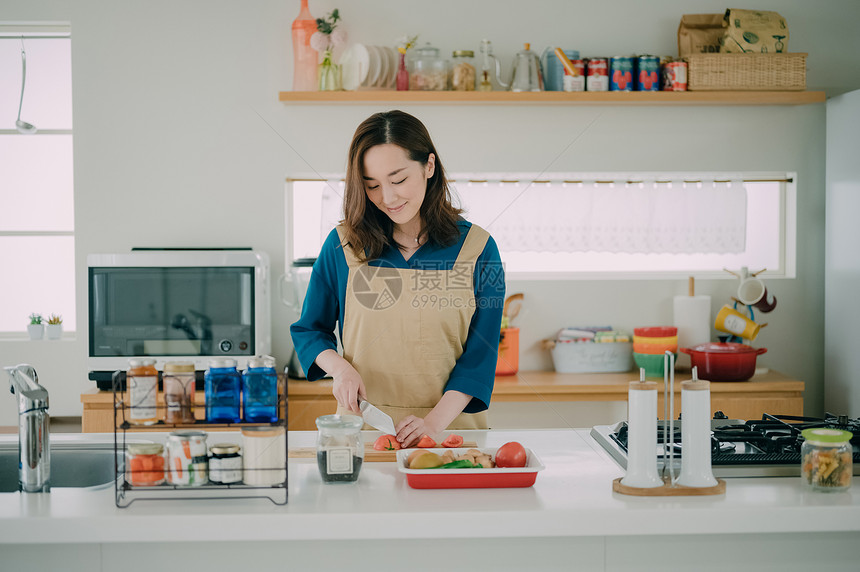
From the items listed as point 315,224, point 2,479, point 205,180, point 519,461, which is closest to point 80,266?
point 205,180

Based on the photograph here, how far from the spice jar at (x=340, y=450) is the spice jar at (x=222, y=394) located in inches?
6.7

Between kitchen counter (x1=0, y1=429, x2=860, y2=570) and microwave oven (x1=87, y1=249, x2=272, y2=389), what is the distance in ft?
5.03

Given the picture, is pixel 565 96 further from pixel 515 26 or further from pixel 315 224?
pixel 315 224

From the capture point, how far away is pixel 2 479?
5.65 feet

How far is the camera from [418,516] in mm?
1288

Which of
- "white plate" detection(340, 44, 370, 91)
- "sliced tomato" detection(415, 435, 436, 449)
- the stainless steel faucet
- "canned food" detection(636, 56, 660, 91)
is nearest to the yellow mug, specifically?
"canned food" detection(636, 56, 660, 91)

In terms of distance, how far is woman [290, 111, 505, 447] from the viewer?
1827 mm

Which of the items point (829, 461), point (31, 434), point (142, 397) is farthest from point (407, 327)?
point (829, 461)

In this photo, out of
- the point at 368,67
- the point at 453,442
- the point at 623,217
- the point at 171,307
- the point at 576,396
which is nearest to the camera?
the point at 453,442

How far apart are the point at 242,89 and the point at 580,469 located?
2378 millimetres

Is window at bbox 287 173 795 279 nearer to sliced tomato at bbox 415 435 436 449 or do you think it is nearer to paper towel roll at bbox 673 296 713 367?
paper towel roll at bbox 673 296 713 367

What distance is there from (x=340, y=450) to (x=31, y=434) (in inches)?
23.2

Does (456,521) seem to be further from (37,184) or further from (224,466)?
(37,184)

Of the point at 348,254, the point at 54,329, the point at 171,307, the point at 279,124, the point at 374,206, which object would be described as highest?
the point at 279,124
